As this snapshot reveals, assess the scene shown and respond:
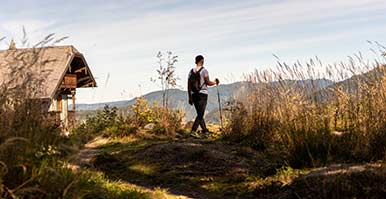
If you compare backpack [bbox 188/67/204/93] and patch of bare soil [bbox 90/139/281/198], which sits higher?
backpack [bbox 188/67/204/93]

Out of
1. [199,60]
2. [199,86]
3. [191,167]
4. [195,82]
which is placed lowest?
[191,167]

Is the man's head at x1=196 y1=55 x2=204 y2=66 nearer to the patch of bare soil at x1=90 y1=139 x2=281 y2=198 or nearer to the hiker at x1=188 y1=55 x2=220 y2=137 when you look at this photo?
the hiker at x1=188 y1=55 x2=220 y2=137

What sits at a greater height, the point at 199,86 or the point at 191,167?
the point at 199,86

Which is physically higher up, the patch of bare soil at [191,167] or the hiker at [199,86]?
the hiker at [199,86]

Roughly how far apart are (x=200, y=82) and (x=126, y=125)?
3.58m

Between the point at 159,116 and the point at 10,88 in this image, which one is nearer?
the point at 10,88

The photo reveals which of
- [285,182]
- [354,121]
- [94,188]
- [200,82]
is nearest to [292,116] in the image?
[354,121]

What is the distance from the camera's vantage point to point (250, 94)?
10.6 metres

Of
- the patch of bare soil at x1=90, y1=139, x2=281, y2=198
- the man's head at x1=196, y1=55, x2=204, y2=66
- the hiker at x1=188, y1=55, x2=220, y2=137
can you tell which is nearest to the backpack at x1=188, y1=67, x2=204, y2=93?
the hiker at x1=188, y1=55, x2=220, y2=137

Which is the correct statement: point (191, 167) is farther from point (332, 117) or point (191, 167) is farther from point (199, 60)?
point (199, 60)

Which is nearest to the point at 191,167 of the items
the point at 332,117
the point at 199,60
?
the point at 332,117

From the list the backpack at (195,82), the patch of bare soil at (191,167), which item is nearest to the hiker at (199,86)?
the backpack at (195,82)

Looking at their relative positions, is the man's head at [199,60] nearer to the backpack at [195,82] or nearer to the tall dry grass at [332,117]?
the backpack at [195,82]

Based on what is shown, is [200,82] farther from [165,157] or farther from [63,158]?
[63,158]
